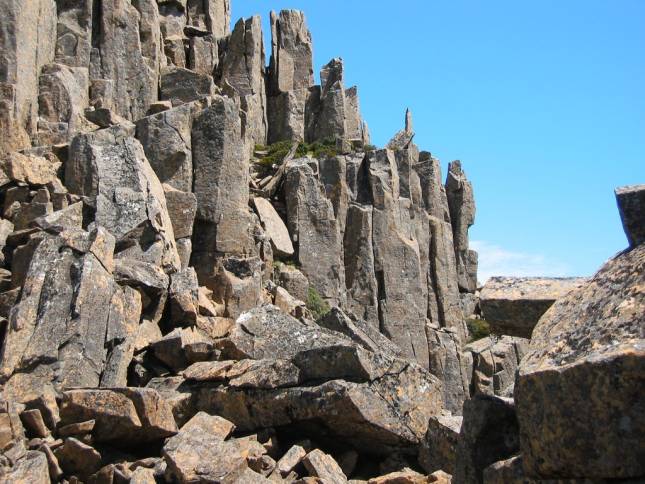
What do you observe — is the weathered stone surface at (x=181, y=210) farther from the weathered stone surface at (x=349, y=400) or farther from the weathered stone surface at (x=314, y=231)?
the weathered stone surface at (x=314, y=231)

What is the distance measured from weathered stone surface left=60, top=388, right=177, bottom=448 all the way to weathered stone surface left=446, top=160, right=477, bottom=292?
60179 mm

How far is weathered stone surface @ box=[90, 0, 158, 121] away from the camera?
133 feet

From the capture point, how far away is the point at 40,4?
34156 millimetres

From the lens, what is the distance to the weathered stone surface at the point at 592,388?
5902 millimetres

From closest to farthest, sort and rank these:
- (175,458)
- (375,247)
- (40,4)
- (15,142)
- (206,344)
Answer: (175,458) < (206,344) < (15,142) < (40,4) < (375,247)

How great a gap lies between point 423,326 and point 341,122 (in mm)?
17701

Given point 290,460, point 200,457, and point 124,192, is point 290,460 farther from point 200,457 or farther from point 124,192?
point 124,192

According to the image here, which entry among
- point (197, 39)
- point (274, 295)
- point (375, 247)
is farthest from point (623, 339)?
point (197, 39)

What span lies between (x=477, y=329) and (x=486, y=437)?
6016 centimetres

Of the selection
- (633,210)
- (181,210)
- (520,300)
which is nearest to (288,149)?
(181,210)

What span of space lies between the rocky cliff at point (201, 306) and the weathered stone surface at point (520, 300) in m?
0.05

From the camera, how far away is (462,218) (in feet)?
243

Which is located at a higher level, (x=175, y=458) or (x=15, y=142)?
(x=15, y=142)

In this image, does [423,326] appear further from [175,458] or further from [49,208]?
[175,458]
